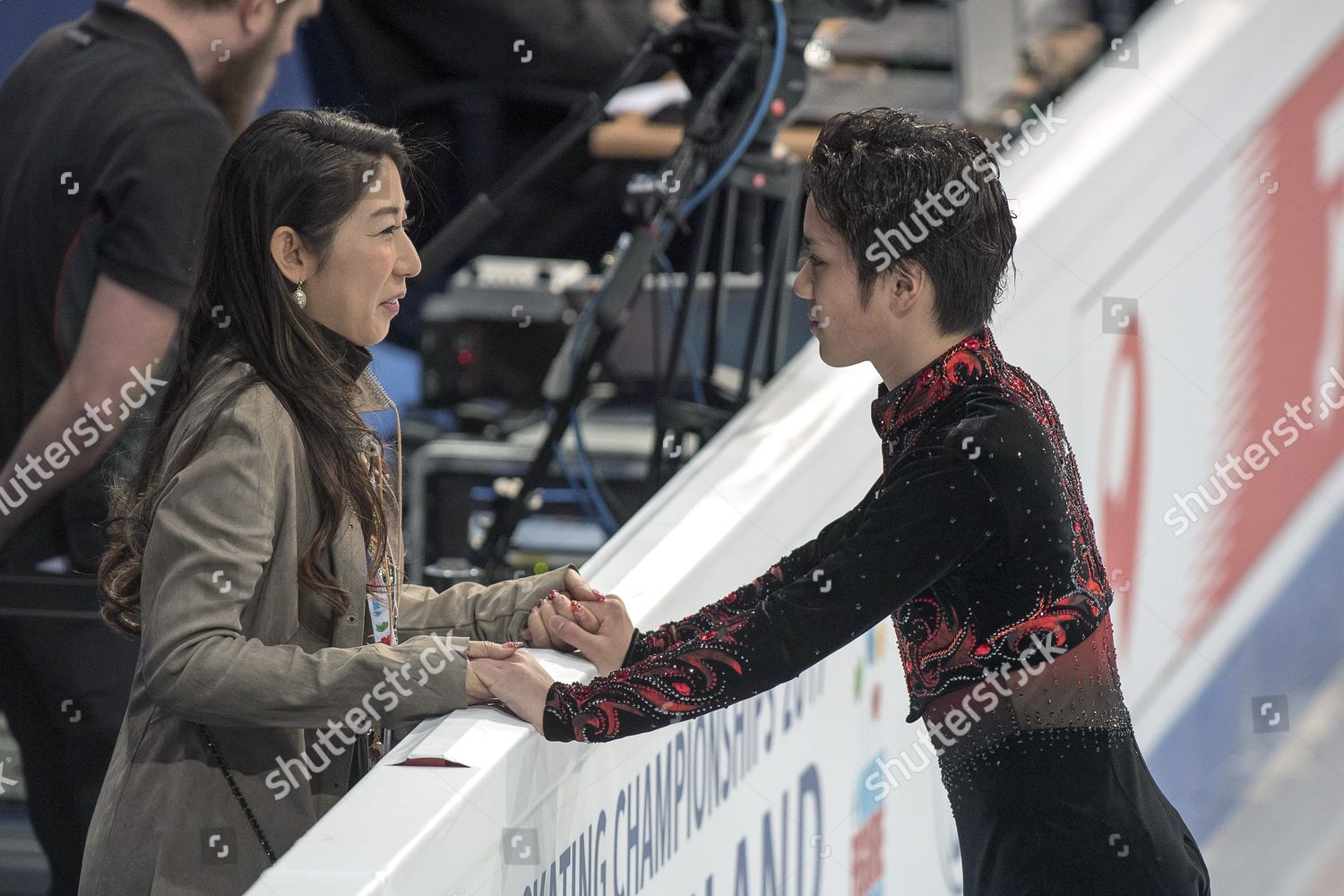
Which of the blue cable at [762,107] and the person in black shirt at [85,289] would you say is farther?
the blue cable at [762,107]

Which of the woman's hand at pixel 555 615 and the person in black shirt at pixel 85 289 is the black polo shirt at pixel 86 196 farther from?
the woman's hand at pixel 555 615

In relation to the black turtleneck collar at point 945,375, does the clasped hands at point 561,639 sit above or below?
below

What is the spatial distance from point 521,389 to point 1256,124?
5.07 feet

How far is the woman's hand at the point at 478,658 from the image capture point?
1.35 m

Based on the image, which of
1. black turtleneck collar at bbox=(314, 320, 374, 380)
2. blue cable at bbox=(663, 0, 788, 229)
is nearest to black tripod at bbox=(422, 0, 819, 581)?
blue cable at bbox=(663, 0, 788, 229)

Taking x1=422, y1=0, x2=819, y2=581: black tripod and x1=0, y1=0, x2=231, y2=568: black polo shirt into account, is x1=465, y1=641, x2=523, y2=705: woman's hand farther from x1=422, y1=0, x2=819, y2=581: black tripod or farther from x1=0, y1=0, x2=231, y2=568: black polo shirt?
x1=422, y1=0, x2=819, y2=581: black tripod

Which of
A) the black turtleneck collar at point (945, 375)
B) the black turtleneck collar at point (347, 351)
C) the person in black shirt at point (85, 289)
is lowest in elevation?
the person in black shirt at point (85, 289)

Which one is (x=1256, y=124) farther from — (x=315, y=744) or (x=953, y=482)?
(x=315, y=744)

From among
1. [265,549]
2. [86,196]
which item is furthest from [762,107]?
[265,549]

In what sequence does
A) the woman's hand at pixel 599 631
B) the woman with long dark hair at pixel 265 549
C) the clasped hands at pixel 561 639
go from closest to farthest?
1. the woman with long dark hair at pixel 265 549
2. the clasped hands at pixel 561 639
3. the woman's hand at pixel 599 631

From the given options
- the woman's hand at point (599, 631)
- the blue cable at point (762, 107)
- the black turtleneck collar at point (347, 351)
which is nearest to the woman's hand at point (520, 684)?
the woman's hand at point (599, 631)

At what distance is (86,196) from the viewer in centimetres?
214

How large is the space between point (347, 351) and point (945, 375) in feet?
1.63

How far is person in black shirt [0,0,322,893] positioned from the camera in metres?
2.09
